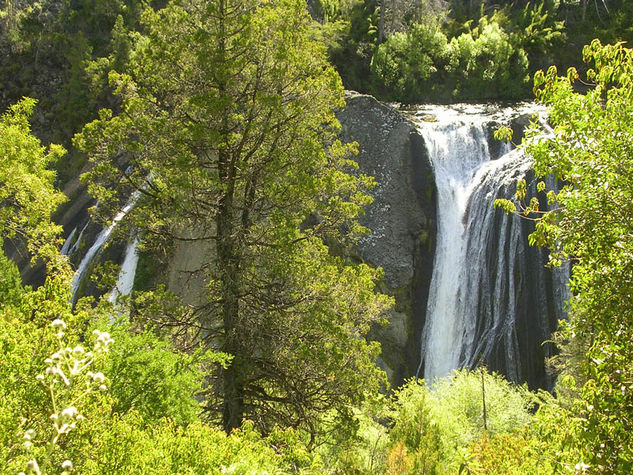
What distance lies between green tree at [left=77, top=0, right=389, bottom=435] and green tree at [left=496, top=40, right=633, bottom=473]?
4.92 meters

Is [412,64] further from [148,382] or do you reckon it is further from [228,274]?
[148,382]

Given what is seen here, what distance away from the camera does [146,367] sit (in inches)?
249

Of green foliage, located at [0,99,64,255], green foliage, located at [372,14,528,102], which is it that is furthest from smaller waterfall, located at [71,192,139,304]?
green foliage, located at [372,14,528,102]

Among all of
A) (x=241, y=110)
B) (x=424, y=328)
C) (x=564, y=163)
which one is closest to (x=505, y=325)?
(x=424, y=328)

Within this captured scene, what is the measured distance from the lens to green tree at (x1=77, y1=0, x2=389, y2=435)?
29.2 feet

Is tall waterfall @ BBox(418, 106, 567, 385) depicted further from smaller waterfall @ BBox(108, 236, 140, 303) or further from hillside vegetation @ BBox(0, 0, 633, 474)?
smaller waterfall @ BBox(108, 236, 140, 303)

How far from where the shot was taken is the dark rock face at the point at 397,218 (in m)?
20.9

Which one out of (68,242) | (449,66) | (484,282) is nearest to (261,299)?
(484,282)

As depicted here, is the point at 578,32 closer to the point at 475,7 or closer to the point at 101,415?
the point at 475,7

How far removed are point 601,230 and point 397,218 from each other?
18.4 m

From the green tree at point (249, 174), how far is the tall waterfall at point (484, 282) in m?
11.6

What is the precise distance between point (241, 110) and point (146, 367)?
4838 mm

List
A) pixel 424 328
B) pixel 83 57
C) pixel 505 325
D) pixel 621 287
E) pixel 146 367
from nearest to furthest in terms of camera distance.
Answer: pixel 621 287
pixel 146 367
pixel 505 325
pixel 424 328
pixel 83 57

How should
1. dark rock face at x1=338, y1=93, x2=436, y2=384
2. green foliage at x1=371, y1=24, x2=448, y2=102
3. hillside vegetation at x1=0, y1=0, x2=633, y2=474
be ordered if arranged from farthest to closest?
green foliage at x1=371, y1=24, x2=448, y2=102 → dark rock face at x1=338, y1=93, x2=436, y2=384 → hillside vegetation at x1=0, y1=0, x2=633, y2=474
